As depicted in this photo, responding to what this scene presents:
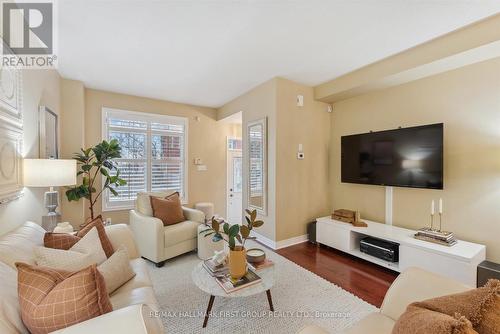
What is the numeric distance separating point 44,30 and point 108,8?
0.86 meters

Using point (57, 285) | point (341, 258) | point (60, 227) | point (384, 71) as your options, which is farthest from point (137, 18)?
point (341, 258)

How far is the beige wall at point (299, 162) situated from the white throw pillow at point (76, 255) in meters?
2.35

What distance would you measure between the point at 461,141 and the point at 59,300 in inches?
146

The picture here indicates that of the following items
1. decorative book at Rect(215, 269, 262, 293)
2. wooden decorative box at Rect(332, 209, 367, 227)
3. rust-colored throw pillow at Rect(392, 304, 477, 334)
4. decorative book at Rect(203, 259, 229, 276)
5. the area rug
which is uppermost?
rust-colored throw pillow at Rect(392, 304, 477, 334)

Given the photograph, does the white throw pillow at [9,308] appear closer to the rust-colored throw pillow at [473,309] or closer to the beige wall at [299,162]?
the rust-colored throw pillow at [473,309]

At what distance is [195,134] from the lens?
4719mm

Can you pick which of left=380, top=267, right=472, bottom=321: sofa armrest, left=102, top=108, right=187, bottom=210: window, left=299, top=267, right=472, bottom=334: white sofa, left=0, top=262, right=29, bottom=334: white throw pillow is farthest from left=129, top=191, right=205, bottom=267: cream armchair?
left=380, top=267, right=472, bottom=321: sofa armrest

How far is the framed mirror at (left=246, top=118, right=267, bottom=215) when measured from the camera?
3.54 meters

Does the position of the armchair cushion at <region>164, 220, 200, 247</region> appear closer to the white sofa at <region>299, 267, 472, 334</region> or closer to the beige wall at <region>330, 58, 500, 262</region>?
the white sofa at <region>299, 267, 472, 334</region>

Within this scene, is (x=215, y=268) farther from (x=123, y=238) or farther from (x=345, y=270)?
(x=345, y=270)

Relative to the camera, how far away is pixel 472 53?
7.24 feet

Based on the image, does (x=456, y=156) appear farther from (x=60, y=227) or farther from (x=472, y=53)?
(x=60, y=227)

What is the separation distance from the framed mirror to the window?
1.51m

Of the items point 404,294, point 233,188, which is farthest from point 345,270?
point 233,188
